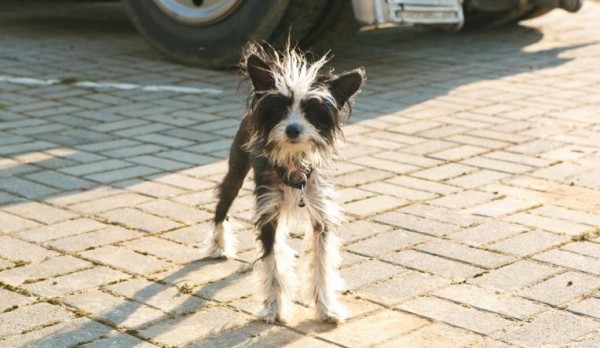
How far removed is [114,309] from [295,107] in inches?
49.3

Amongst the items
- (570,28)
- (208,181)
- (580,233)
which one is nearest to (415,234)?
(580,233)

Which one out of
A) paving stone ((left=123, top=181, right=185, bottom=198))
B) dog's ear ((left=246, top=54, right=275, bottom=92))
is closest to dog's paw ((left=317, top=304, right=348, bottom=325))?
dog's ear ((left=246, top=54, right=275, bottom=92))

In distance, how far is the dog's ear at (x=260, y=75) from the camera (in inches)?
185

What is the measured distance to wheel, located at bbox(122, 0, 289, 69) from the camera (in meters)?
9.74

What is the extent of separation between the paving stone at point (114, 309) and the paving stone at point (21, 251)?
594 millimetres

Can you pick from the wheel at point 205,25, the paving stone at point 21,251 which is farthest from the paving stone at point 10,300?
the wheel at point 205,25

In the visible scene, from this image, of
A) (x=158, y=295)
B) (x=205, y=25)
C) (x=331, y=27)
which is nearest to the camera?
(x=158, y=295)

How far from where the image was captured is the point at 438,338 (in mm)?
4703

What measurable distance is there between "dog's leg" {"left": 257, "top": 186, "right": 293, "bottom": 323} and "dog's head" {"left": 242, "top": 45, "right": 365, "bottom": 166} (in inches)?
10.0

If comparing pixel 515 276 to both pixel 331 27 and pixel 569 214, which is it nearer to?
pixel 569 214

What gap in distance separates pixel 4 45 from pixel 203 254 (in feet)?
20.6

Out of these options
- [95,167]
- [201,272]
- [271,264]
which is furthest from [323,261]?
[95,167]

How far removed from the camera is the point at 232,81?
987cm

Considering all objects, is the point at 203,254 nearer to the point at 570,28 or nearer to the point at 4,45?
the point at 4,45
